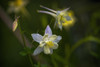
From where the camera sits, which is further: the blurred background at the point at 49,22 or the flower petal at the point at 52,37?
the blurred background at the point at 49,22

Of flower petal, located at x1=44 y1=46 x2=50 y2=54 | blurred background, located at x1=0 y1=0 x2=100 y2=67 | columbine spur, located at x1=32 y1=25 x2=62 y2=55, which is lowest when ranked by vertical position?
blurred background, located at x1=0 y1=0 x2=100 y2=67

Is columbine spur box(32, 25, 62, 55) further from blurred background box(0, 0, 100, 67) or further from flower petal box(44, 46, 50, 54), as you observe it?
blurred background box(0, 0, 100, 67)

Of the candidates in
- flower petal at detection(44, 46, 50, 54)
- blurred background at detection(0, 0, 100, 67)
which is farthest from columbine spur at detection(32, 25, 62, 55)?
blurred background at detection(0, 0, 100, 67)

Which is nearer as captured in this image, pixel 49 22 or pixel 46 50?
pixel 46 50

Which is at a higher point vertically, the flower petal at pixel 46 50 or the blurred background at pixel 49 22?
the flower petal at pixel 46 50

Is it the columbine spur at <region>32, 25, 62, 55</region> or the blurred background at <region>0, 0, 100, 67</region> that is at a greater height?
the columbine spur at <region>32, 25, 62, 55</region>

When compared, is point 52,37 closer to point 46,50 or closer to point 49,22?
point 46,50

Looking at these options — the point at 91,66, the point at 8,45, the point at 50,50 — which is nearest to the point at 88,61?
the point at 91,66

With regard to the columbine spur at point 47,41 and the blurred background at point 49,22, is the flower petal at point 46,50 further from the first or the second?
the blurred background at point 49,22

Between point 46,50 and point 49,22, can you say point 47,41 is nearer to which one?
point 46,50

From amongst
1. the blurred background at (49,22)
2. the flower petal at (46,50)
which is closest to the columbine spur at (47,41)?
the flower petal at (46,50)

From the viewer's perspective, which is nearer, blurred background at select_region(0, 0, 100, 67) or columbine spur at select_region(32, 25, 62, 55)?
columbine spur at select_region(32, 25, 62, 55)

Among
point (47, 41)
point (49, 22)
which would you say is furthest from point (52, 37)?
point (49, 22)

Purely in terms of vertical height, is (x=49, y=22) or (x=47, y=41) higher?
(x=47, y=41)
